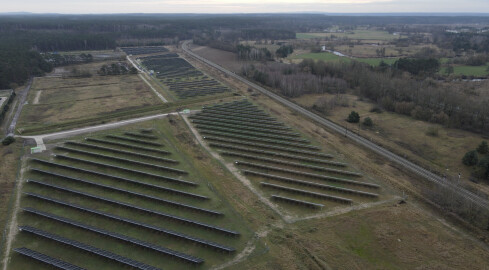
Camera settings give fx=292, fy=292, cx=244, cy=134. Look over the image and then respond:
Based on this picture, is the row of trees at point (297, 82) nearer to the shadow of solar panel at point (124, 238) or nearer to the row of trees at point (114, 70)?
the row of trees at point (114, 70)

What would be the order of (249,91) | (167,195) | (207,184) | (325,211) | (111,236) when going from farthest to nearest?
(249,91) → (207,184) → (167,195) → (325,211) → (111,236)

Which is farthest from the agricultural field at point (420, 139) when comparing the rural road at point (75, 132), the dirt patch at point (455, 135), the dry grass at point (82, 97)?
the dry grass at point (82, 97)

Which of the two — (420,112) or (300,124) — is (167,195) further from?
(420,112)

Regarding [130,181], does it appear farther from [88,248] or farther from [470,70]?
[470,70]

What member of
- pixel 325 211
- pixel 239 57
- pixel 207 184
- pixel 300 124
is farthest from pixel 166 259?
pixel 239 57

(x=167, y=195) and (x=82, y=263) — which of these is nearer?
(x=82, y=263)
